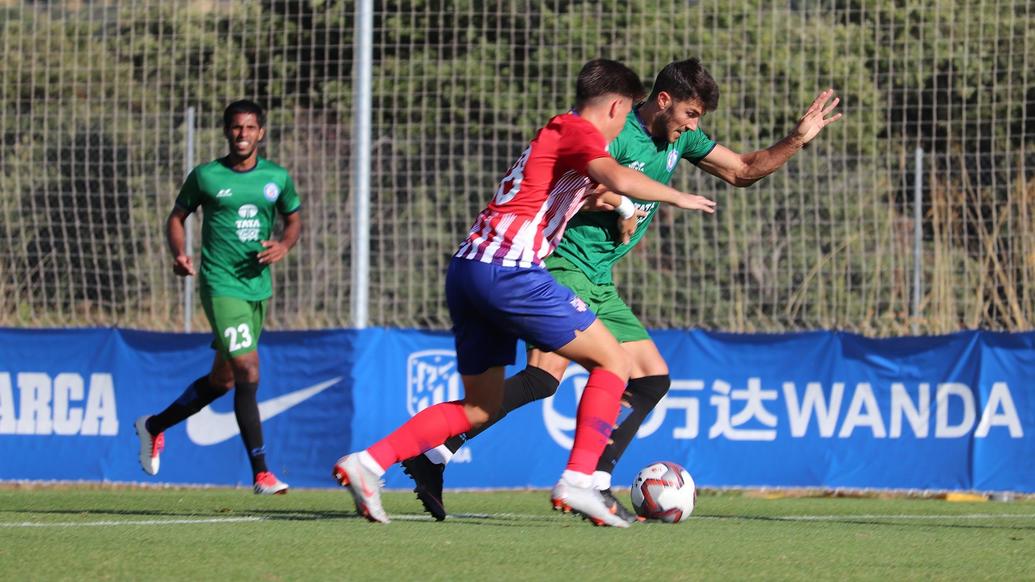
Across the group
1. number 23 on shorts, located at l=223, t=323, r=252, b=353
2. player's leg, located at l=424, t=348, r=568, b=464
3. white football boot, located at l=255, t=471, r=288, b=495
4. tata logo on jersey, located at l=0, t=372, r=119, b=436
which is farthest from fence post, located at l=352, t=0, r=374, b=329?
player's leg, located at l=424, t=348, r=568, b=464

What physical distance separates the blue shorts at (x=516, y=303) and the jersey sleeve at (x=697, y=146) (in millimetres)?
1561

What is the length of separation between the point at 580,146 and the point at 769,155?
1705 millimetres

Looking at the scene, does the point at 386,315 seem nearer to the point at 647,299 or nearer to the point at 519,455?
the point at 647,299

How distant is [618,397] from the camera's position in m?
6.02

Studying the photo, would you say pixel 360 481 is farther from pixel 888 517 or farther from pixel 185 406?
pixel 185 406

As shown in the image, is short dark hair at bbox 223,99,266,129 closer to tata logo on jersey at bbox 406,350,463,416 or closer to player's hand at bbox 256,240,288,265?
player's hand at bbox 256,240,288,265

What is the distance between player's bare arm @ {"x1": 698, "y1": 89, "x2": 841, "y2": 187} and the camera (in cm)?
708

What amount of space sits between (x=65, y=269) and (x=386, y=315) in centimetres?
281

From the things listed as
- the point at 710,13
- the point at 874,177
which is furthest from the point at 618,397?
the point at 710,13

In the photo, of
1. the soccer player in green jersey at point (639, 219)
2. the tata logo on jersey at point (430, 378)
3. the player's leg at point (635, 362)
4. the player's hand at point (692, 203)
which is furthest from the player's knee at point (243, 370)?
the player's hand at point (692, 203)

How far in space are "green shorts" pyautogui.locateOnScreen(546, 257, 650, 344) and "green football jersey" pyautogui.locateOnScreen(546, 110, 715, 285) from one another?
3 centimetres

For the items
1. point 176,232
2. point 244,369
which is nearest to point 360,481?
point 244,369

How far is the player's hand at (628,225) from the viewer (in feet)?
22.6

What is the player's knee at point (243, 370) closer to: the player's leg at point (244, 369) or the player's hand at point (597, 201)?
the player's leg at point (244, 369)
